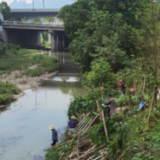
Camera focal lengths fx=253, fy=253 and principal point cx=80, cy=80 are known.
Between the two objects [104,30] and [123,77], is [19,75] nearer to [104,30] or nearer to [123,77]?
[104,30]

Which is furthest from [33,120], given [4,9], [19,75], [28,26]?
[4,9]

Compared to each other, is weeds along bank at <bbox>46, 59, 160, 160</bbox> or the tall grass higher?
weeds along bank at <bbox>46, 59, 160, 160</bbox>

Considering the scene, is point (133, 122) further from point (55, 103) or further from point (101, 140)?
point (55, 103)

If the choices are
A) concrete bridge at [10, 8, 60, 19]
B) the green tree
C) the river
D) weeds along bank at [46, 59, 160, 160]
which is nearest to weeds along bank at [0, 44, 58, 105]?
the river

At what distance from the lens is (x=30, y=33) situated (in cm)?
7938

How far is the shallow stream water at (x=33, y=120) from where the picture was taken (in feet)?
37.9

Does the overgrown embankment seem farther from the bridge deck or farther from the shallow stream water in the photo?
the bridge deck

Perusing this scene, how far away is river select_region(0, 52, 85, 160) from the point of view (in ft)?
38.0

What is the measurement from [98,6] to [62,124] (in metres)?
16.7

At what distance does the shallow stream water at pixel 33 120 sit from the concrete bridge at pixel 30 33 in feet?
133

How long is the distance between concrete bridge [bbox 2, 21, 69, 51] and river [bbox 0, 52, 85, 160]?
132 feet

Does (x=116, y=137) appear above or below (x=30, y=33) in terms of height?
below

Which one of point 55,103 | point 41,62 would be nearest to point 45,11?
point 41,62

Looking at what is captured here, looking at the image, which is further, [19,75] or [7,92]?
[19,75]
